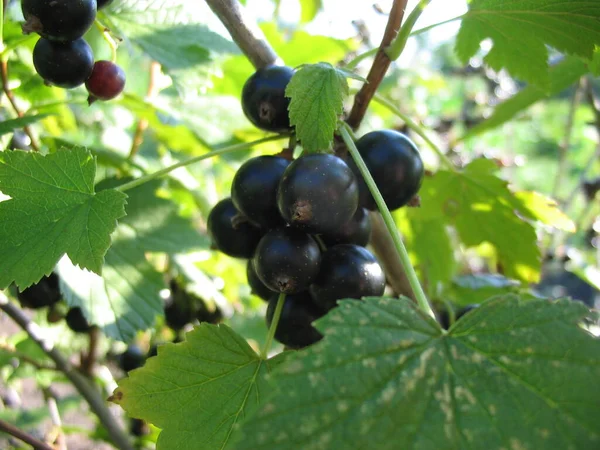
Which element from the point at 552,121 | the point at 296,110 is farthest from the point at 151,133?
the point at 552,121

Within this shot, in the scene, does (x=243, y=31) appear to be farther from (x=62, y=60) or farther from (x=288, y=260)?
(x=288, y=260)

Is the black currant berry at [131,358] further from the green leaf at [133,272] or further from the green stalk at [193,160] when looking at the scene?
the green stalk at [193,160]

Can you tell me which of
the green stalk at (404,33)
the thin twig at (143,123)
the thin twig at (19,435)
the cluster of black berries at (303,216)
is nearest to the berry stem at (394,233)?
the cluster of black berries at (303,216)

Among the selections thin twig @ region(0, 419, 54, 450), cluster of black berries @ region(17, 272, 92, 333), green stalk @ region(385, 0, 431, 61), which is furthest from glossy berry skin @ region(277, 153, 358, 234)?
thin twig @ region(0, 419, 54, 450)

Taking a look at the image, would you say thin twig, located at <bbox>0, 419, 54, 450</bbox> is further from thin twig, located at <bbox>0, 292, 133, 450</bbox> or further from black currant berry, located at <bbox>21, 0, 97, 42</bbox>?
black currant berry, located at <bbox>21, 0, 97, 42</bbox>

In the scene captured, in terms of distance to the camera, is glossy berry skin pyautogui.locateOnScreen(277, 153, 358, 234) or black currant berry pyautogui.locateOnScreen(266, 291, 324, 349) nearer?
glossy berry skin pyautogui.locateOnScreen(277, 153, 358, 234)

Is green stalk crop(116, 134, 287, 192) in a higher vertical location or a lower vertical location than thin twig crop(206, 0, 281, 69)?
lower

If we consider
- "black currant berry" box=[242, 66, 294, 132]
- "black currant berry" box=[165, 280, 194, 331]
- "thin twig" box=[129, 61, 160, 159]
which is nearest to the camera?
"black currant berry" box=[242, 66, 294, 132]

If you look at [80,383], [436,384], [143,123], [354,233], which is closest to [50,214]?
[354,233]
